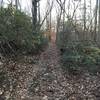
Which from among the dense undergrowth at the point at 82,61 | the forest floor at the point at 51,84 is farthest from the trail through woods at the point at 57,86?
the dense undergrowth at the point at 82,61

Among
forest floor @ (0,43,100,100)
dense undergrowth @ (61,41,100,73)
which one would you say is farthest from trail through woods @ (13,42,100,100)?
dense undergrowth @ (61,41,100,73)

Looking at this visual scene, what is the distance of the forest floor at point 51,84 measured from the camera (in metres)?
6.60

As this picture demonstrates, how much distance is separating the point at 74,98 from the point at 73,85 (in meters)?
1.51

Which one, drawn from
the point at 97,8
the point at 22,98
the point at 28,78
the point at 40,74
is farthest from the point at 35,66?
the point at 97,8

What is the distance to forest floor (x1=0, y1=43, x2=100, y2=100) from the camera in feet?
21.6

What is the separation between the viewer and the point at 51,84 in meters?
7.98

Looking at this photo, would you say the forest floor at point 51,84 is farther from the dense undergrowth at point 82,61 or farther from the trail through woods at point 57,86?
the dense undergrowth at point 82,61

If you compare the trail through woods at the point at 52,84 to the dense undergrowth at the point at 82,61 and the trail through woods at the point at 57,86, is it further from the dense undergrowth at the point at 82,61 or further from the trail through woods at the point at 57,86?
the dense undergrowth at the point at 82,61

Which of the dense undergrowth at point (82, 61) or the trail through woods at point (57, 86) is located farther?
the dense undergrowth at point (82, 61)

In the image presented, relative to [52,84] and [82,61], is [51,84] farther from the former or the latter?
[82,61]

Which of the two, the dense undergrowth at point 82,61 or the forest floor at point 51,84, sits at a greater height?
the dense undergrowth at point 82,61

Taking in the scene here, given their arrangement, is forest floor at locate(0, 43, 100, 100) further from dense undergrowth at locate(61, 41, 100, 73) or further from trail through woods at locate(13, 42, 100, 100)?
dense undergrowth at locate(61, 41, 100, 73)

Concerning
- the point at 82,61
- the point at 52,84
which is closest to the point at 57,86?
the point at 52,84

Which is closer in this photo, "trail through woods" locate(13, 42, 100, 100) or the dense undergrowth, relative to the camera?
"trail through woods" locate(13, 42, 100, 100)
